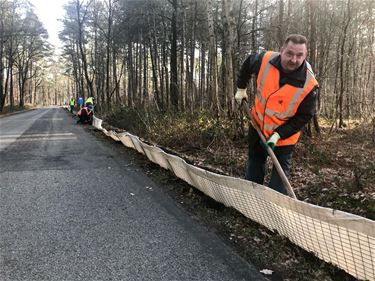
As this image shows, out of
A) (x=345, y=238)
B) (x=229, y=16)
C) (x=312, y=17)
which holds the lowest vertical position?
(x=345, y=238)

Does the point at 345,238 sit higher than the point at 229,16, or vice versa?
the point at 229,16

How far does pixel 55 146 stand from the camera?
1190 centimetres

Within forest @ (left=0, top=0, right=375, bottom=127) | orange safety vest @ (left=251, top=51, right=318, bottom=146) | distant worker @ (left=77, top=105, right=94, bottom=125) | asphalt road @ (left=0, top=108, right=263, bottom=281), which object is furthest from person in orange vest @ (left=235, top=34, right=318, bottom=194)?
distant worker @ (left=77, top=105, right=94, bottom=125)

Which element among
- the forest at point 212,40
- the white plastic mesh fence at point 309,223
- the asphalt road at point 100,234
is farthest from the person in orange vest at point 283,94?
the forest at point 212,40

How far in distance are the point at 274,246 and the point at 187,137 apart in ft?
22.1

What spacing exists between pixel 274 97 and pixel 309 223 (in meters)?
1.38

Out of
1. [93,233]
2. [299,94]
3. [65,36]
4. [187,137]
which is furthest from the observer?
[65,36]

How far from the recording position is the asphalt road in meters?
3.42

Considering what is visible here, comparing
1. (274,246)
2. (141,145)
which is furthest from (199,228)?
(141,145)

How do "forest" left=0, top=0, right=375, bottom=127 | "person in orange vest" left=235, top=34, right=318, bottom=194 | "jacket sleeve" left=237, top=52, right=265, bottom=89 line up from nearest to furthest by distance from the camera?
"person in orange vest" left=235, top=34, right=318, bottom=194
"jacket sleeve" left=237, top=52, right=265, bottom=89
"forest" left=0, top=0, right=375, bottom=127

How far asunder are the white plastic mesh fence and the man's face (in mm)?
1364

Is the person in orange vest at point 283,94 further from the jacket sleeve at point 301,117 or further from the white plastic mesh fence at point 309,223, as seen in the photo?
the white plastic mesh fence at point 309,223

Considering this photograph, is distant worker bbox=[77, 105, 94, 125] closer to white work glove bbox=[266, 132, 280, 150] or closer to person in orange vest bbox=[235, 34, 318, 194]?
person in orange vest bbox=[235, 34, 318, 194]

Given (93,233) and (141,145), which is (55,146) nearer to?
(141,145)
